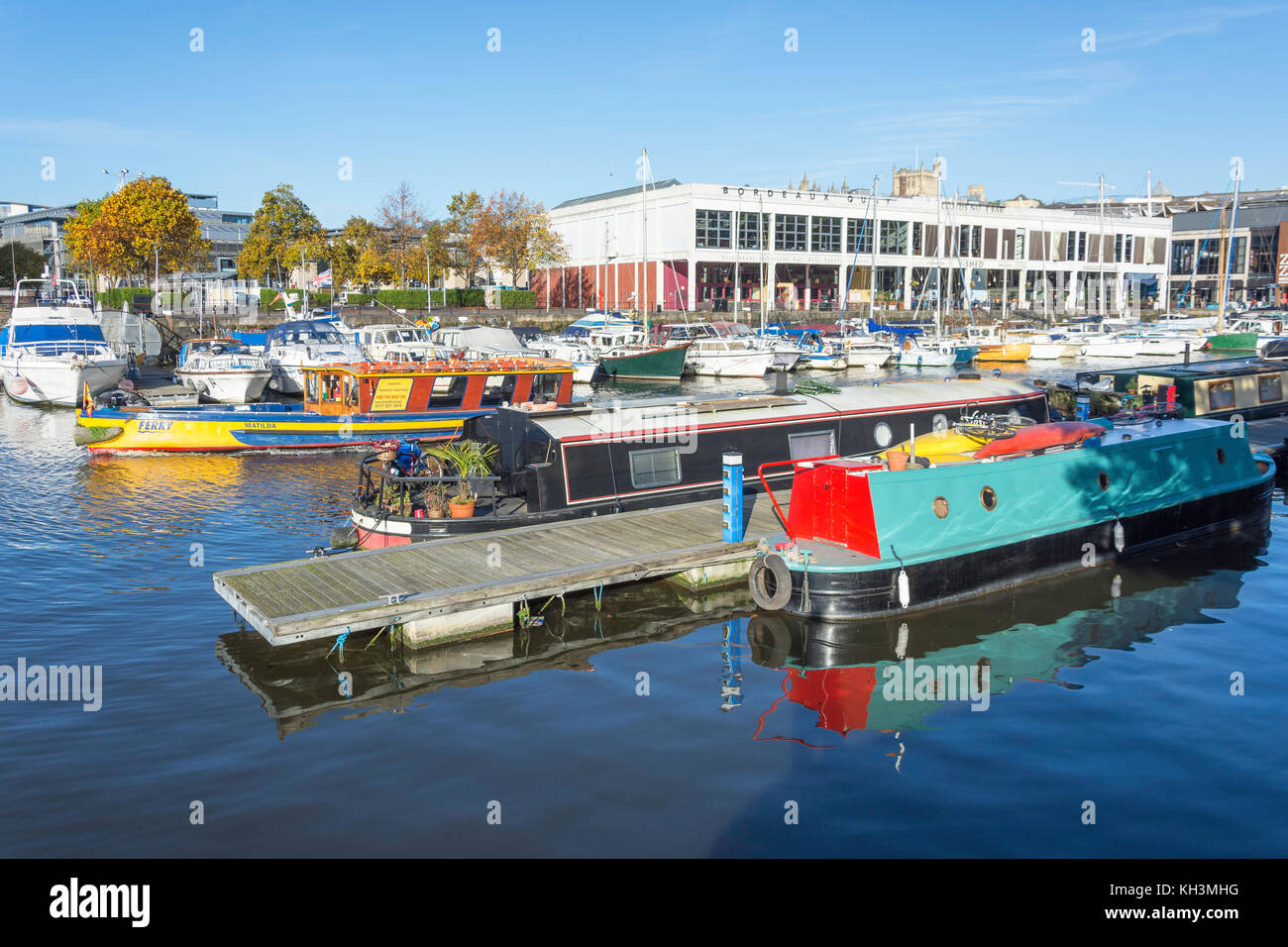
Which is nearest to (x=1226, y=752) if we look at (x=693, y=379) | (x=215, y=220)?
(x=693, y=379)

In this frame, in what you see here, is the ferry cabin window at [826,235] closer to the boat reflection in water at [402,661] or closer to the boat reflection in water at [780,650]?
the boat reflection in water at [780,650]

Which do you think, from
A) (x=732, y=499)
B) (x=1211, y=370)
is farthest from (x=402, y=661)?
(x=1211, y=370)

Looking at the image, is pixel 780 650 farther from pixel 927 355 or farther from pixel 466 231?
pixel 466 231

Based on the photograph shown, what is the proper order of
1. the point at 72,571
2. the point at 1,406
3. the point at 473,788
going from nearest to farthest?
the point at 473,788 → the point at 72,571 → the point at 1,406

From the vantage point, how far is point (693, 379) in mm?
54938

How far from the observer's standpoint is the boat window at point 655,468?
57.8 feet

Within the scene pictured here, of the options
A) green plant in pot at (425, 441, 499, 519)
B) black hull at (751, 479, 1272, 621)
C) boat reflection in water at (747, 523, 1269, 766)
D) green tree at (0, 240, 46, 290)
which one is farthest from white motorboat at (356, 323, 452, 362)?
green tree at (0, 240, 46, 290)

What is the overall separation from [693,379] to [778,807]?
46.6m

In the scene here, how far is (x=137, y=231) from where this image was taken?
6138 cm

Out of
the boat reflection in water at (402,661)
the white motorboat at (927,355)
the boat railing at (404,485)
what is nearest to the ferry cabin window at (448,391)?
the boat railing at (404,485)

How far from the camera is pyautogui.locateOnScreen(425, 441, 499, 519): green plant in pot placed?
16.0 m

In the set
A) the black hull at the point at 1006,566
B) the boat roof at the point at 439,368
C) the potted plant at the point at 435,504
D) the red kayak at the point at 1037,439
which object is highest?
the boat roof at the point at 439,368

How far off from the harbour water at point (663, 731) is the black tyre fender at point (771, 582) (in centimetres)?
51

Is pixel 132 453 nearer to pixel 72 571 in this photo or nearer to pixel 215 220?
pixel 72 571
